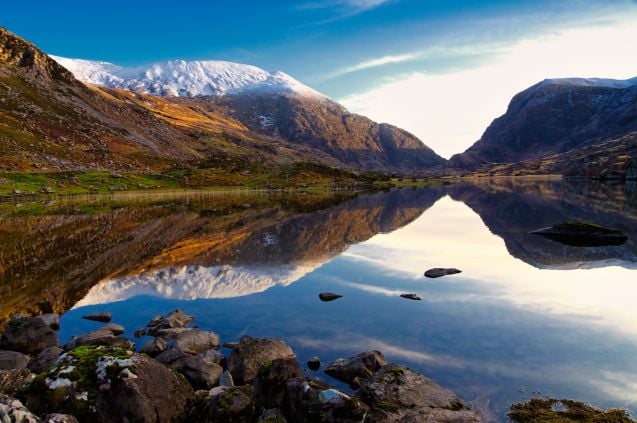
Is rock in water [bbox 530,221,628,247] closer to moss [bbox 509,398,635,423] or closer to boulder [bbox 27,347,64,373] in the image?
moss [bbox 509,398,635,423]

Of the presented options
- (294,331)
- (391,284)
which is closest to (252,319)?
(294,331)

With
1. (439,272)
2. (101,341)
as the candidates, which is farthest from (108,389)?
(439,272)

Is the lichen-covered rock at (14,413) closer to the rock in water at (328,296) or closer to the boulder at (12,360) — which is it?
the boulder at (12,360)

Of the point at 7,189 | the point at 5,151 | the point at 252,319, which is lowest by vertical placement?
the point at 252,319

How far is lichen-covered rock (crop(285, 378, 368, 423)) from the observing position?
13789 mm

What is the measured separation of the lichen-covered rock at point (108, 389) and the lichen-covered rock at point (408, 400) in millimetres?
6352

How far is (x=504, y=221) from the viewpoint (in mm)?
74250

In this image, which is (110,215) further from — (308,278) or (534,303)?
(534,303)

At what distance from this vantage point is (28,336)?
2319cm

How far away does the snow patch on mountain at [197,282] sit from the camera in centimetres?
3334

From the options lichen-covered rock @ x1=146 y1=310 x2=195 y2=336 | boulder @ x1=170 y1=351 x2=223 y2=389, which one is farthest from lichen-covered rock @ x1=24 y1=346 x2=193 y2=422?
lichen-covered rock @ x1=146 y1=310 x2=195 y2=336

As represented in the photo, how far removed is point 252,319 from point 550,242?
37.3 m

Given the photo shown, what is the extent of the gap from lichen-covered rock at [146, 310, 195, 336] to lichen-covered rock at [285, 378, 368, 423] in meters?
12.8

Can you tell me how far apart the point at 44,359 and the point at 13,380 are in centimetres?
582
